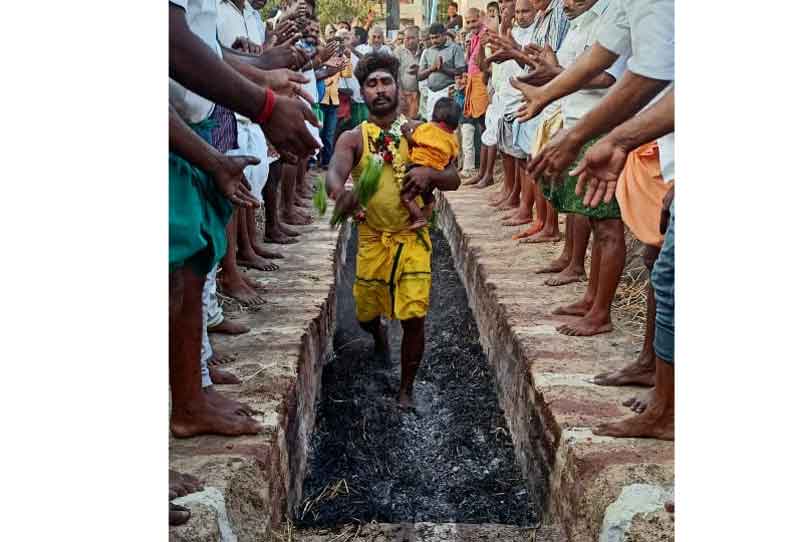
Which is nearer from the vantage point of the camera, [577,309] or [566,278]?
[577,309]

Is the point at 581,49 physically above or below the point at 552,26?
below

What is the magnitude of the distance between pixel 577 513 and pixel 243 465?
3.07 feet

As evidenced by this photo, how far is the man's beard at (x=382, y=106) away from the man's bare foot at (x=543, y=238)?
221 centimetres

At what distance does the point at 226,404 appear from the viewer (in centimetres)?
288

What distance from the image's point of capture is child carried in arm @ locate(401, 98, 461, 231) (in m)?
3.84

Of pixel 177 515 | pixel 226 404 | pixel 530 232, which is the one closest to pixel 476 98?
pixel 530 232

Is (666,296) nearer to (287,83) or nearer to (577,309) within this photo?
(287,83)

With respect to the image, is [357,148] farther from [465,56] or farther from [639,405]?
[465,56]

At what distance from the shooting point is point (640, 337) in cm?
370

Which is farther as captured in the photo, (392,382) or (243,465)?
(392,382)

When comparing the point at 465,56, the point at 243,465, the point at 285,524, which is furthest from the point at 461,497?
the point at 465,56

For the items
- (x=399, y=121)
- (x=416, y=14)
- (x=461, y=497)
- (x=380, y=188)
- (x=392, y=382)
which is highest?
(x=416, y=14)

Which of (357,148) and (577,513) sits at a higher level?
(357,148)

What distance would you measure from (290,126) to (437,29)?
593cm
